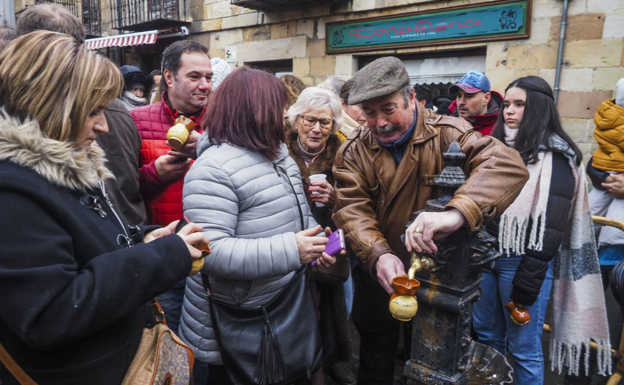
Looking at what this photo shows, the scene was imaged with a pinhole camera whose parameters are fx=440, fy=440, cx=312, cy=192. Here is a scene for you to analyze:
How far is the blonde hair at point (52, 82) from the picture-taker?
116cm

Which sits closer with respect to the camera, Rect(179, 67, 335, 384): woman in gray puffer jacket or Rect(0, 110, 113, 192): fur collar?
Rect(0, 110, 113, 192): fur collar

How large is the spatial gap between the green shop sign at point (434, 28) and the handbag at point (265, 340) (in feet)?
20.9

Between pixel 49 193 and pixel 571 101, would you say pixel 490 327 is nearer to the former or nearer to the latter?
pixel 49 193

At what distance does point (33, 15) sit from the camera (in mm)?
2275

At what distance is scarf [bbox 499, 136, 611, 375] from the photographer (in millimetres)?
2504

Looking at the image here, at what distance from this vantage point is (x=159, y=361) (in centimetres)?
134

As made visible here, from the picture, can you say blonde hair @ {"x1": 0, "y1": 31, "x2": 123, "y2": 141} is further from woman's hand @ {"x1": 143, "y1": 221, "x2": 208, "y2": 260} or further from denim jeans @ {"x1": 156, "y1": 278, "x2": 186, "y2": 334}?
denim jeans @ {"x1": 156, "y1": 278, "x2": 186, "y2": 334}

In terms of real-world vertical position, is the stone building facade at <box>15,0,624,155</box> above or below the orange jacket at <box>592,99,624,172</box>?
above

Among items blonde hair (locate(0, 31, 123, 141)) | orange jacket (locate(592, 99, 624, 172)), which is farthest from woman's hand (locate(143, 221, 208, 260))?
orange jacket (locate(592, 99, 624, 172))

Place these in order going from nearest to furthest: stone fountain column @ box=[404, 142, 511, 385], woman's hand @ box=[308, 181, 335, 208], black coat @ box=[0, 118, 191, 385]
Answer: black coat @ box=[0, 118, 191, 385] → stone fountain column @ box=[404, 142, 511, 385] → woman's hand @ box=[308, 181, 335, 208]

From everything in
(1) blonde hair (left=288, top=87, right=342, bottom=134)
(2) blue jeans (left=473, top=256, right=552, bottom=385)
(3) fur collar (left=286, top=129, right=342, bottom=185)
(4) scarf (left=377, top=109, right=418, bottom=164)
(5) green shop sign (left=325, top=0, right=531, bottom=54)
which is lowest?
(2) blue jeans (left=473, top=256, right=552, bottom=385)

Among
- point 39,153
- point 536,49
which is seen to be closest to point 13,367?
point 39,153

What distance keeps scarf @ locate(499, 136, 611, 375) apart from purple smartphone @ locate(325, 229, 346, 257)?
1.13 m

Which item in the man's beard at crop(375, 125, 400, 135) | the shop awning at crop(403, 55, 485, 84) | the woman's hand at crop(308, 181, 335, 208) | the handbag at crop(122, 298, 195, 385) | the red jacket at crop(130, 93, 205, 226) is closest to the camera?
the handbag at crop(122, 298, 195, 385)
